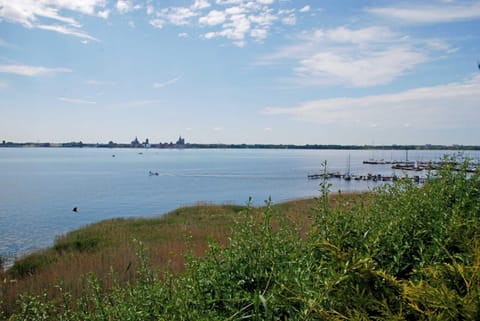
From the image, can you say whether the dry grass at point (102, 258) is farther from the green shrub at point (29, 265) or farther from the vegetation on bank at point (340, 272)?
the vegetation on bank at point (340, 272)

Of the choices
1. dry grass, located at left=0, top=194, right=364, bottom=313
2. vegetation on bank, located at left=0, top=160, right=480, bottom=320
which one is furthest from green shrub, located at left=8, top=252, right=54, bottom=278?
vegetation on bank, located at left=0, top=160, right=480, bottom=320

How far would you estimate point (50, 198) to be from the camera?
39656 millimetres

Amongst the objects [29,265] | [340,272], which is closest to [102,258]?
[29,265]

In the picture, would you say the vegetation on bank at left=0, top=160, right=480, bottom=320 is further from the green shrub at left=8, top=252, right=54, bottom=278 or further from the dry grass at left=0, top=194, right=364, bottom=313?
the green shrub at left=8, top=252, right=54, bottom=278

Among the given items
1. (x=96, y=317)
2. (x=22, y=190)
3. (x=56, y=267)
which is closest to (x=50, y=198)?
(x=22, y=190)

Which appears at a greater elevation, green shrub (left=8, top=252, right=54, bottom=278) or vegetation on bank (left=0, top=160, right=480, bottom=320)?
vegetation on bank (left=0, top=160, right=480, bottom=320)

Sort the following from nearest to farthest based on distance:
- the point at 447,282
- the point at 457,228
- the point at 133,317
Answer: the point at 447,282 → the point at 133,317 → the point at 457,228

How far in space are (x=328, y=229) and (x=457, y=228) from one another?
2.64ft

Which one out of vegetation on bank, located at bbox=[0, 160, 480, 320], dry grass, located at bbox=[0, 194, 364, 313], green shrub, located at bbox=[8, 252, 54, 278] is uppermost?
vegetation on bank, located at bbox=[0, 160, 480, 320]

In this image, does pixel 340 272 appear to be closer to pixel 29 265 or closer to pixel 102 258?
pixel 102 258

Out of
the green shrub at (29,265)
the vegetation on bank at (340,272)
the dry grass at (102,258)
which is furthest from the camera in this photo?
the green shrub at (29,265)

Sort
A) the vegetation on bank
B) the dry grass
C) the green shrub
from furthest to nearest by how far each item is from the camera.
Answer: the green shrub, the dry grass, the vegetation on bank

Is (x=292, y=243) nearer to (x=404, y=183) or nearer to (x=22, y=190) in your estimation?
(x=404, y=183)

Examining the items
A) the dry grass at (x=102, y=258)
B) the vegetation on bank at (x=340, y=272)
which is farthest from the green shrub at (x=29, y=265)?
the vegetation on bank at (x=340, y=272)
